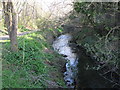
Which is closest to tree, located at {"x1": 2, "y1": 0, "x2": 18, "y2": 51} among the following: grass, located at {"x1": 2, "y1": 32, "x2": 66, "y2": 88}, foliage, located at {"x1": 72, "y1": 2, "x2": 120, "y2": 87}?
grass, located at {"x1": 2, "y1": 32, "x2": 66, "y2": 88}

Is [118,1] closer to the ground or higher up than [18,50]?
higher up

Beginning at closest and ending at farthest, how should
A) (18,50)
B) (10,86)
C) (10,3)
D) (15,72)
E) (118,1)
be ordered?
1. (10,86)
2. (118,1)
3. (15,72)
4. (10,3)
5. (18,50)

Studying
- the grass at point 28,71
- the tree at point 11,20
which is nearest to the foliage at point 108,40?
the grass at point 28,71

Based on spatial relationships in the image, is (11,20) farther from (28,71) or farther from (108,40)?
(108,40)

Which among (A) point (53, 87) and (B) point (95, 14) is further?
(B) point (95, 14)

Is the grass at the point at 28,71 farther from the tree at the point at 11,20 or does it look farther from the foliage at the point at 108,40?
the foliage at the point at 108,40

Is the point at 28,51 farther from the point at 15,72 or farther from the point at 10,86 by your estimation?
the point at 10,86

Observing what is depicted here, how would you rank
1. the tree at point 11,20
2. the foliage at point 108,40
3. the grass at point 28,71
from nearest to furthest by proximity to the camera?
the grass at point 28,71
the foliage at point 108,40
the tree at point 11,20

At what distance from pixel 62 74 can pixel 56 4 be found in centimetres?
420

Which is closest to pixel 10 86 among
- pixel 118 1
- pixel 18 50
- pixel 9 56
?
pixel 9 56

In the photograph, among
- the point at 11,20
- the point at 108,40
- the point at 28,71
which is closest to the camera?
the point at 108,40

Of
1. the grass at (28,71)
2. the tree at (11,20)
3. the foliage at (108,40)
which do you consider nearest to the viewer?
the grass at (28,71)

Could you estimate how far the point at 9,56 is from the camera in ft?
30.9

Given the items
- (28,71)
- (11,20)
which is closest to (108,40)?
(28,71)
